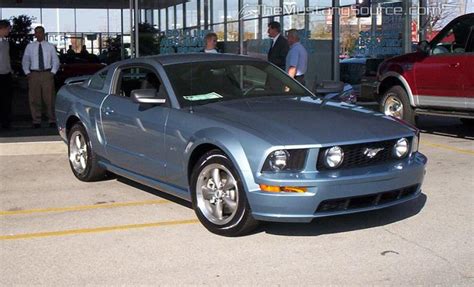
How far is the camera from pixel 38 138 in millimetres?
10430

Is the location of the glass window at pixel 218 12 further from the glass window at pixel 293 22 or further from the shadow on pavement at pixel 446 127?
the shadow on pavement at pixel 446 127

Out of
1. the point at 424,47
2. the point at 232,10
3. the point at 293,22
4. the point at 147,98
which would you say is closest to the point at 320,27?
the point at 293,22

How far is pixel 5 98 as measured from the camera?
36.3 feet

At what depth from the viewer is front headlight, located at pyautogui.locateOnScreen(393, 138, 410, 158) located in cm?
525

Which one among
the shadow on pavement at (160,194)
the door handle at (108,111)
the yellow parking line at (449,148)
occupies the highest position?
the door handle at (108,111)

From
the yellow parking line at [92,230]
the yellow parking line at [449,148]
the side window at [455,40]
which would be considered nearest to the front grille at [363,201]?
the yellow parking line at [92,230]

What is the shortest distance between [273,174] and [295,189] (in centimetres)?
20

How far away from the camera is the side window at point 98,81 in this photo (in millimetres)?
7137

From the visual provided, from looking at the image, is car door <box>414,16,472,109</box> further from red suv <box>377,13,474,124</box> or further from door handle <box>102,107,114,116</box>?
door handle <box>102,107,114,116</box>

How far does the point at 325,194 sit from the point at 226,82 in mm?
1917

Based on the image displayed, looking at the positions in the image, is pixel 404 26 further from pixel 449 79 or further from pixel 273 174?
pixel 273 174

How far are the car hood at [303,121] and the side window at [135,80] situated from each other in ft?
3.26

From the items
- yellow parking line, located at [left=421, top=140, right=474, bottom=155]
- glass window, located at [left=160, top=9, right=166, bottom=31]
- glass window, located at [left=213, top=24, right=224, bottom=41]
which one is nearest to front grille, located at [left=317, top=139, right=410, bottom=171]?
yellow parking line, located at [left=421, top=140, right=474, bottom=155]

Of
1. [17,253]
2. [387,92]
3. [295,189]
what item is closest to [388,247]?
[295,189]
